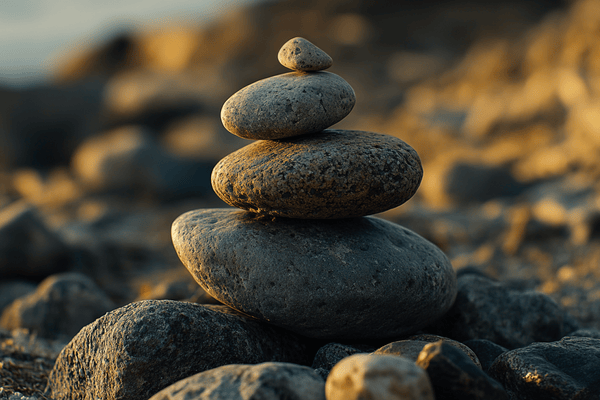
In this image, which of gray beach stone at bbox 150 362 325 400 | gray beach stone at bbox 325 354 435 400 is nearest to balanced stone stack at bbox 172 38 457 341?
gray beach stone at bbox 150 362 325 400

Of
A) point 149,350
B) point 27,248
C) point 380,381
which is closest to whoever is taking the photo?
point 380,381

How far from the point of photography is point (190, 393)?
2721 millimetres

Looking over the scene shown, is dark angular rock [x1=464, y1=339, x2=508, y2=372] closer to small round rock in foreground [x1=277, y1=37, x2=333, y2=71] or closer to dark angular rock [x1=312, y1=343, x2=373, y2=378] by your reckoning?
dark angular rock [x1=312, y1=343, x2=373, y2=378]

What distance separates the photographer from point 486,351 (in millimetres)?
4039

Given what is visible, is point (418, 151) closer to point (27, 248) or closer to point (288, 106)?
point (27, 248)

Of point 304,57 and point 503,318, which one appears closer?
point 304,57

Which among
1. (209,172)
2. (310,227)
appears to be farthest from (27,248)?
(209,172)

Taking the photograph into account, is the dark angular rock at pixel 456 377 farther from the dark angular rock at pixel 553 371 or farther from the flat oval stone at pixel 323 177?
the flat oval stone at pixel 323 177

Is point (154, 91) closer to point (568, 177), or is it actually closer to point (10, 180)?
point (10, 180)

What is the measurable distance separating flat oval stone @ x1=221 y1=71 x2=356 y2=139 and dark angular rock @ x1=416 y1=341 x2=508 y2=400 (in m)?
1.84

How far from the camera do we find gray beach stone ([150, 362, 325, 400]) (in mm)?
2627

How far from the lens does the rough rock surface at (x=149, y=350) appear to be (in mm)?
3428

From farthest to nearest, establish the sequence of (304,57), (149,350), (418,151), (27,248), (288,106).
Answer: (418,151) → (27,248) → (304,57) → (288,106) → (149,350)

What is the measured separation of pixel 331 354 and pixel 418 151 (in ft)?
43.0
